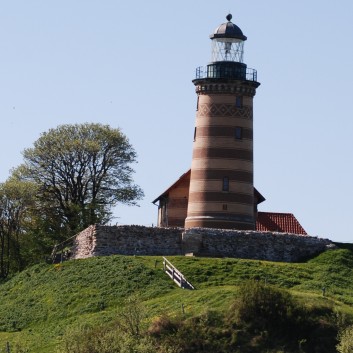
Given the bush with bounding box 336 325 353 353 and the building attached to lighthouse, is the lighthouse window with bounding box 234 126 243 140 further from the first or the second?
the bush with bounding box 336 325 353 353

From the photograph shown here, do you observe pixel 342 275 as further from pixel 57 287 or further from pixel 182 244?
pixel 57 287

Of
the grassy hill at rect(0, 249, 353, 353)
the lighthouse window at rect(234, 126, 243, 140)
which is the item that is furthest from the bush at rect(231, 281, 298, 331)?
the lighthouse window at rect(234, 126, 243, 140)

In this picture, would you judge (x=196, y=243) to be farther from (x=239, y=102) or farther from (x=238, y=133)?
(x=239, y=102)

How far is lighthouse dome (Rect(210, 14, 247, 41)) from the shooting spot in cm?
9369

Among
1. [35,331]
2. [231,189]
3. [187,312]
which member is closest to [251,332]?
[187,312]

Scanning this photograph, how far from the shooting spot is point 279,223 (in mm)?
102500

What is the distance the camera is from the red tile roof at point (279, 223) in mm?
101438

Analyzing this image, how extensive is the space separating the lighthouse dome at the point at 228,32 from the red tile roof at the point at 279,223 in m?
14.1

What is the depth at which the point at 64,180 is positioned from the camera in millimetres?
101688

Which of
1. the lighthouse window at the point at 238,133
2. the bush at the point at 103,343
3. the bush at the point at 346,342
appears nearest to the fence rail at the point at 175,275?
the bush at the point at 103,343

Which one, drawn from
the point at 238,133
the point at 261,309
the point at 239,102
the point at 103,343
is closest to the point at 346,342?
the point at 261,309

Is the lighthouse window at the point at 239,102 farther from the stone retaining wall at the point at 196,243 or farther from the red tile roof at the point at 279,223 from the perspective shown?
the red tile roof at the point at 279,223

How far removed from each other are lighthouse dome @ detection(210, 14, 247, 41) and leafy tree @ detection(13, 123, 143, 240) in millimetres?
12999

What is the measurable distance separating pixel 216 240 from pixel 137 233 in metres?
4.47
